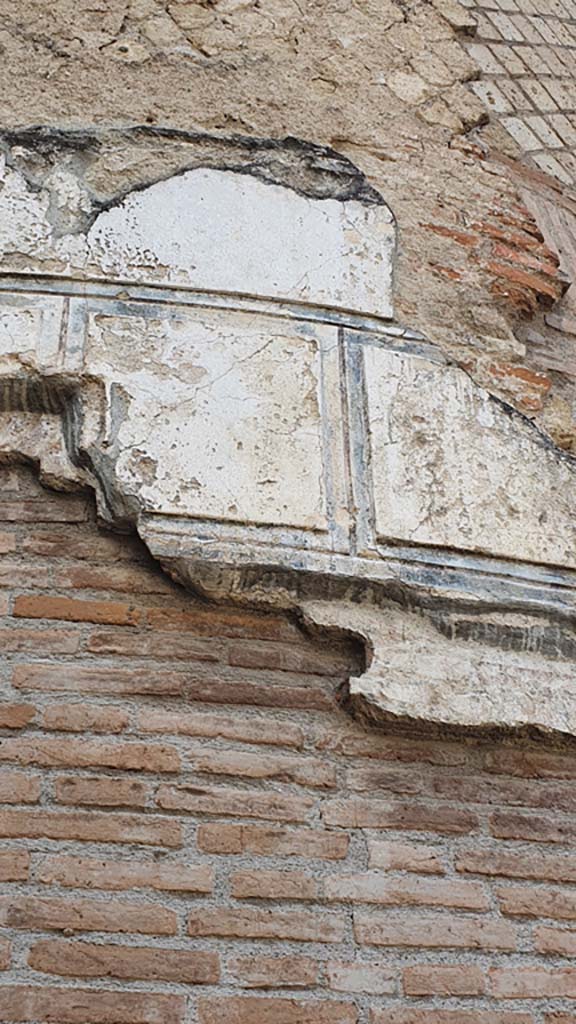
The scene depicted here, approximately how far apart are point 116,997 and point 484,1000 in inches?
24.9

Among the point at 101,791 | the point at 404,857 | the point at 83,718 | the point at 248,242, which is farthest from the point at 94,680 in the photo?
the point at 248,242

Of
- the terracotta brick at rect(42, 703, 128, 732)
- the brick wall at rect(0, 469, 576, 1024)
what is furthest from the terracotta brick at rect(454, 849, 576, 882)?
the terracotta brick at rect(42, 703, 128, 732)

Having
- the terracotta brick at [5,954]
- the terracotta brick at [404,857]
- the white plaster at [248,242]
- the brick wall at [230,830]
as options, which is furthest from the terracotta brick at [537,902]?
the white plaster at [248,242]

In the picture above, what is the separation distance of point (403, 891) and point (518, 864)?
0.24 meters

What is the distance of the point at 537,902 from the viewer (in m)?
2.36

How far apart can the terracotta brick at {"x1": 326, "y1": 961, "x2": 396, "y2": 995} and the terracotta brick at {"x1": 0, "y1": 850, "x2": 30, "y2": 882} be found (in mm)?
531

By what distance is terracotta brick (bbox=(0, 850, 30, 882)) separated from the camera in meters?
2.16

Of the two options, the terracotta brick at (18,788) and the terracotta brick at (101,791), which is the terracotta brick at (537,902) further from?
the terracotta brick at (18,788)

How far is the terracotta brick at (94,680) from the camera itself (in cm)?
236

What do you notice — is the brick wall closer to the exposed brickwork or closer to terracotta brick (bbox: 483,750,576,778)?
terracotta brick (bbox: 483,750,576,778)

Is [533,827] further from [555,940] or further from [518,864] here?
[555,940]

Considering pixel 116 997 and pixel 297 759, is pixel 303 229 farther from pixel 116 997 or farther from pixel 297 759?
pixel 116 997

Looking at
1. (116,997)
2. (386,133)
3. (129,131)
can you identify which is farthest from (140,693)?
(386,133)

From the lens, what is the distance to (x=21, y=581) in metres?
2.47
